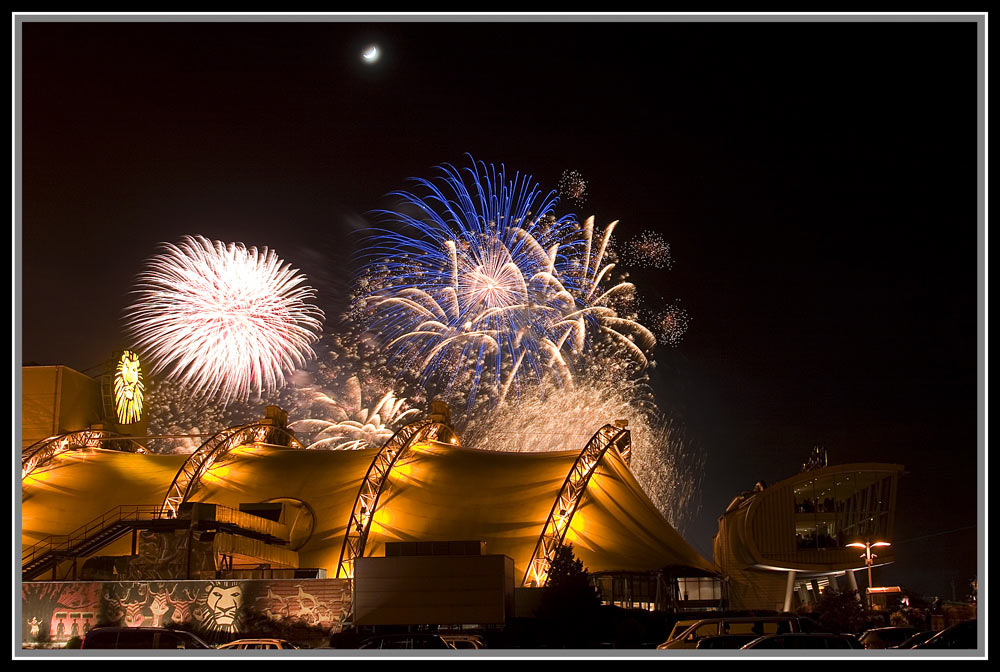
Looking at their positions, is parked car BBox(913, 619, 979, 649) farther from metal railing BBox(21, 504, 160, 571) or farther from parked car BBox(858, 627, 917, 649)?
metal railing BBox(21, 504, 160, 571)

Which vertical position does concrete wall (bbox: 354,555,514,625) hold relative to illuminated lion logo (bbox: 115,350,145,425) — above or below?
below

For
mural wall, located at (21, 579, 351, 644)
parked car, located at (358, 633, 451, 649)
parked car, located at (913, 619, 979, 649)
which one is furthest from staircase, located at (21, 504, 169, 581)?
parked car, located at (913, 619, 979, 649)

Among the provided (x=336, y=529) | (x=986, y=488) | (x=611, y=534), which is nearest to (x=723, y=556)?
(x=611, y=534)

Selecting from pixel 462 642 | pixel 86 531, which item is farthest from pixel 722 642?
pixel 86 531

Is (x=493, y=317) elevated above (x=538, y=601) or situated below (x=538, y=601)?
above

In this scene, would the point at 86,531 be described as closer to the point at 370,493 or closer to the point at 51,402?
the point at 370,493

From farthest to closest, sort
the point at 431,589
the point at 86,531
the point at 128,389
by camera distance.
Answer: the point at 128,389 < the point at 86,531 < the point at 431,589

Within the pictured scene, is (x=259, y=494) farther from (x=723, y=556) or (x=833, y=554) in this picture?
(x=833, y=554)
